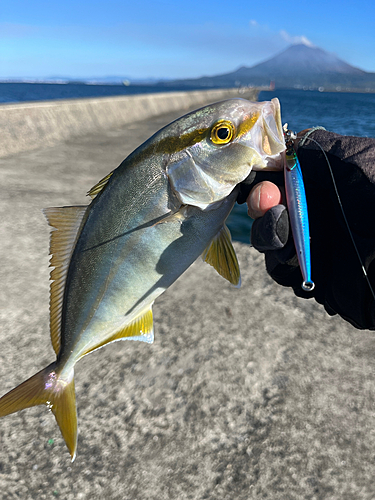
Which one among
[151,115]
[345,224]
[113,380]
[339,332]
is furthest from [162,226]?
[151,115]

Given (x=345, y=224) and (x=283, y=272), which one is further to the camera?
(x=283, y=272)

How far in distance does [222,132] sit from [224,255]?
25.3 inches

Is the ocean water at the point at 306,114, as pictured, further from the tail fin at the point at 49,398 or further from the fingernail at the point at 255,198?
the tail fin at the point at 49,398

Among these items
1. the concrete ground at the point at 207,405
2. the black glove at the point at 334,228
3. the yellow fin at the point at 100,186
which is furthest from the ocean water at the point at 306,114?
the yellow fin at the point at 100,186

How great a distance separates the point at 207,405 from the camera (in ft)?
7.61

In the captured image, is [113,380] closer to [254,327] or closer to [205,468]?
[205,468]

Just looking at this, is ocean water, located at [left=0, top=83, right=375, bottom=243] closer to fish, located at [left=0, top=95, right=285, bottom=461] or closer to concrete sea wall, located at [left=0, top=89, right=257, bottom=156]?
fish, located at [left=0, top=95, right=285, bottom=461]

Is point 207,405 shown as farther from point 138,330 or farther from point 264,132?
point 264,132

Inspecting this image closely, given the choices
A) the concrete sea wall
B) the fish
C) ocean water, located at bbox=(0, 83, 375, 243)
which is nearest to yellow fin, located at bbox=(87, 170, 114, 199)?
the fish

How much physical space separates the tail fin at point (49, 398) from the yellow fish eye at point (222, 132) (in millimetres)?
1518

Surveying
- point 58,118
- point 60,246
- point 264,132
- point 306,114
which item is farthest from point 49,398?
point 306,114

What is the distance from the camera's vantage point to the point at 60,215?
199 cm

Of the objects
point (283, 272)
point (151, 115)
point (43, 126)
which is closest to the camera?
point (283, 272)

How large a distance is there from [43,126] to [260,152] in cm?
1074
